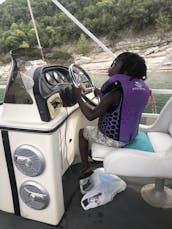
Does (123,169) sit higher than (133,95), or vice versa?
(133,95)

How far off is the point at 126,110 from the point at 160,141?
0.41 m

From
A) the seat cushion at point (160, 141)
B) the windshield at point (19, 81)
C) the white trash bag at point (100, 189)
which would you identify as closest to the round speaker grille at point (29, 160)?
the windshield at point (19, 81)

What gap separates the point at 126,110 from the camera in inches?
54.2

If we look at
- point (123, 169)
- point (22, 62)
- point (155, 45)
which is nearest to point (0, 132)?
point (22, 62)

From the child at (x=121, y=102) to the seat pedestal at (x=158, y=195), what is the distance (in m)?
0.48

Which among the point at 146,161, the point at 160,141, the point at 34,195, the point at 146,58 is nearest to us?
the point at 146,161

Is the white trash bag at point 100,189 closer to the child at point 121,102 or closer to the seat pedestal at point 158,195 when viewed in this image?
the seat pedestal at point 158,195

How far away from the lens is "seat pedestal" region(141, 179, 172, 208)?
1.60m

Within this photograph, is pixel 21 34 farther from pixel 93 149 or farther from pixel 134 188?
pixel 134 188

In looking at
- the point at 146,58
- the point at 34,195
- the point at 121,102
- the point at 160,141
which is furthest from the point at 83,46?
the point at 34,195

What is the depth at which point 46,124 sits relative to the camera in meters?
1.25

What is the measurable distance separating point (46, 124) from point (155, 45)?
159 centimetres

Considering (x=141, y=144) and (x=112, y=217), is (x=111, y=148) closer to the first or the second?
(x=141, y=144)

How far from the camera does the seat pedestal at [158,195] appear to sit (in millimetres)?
1604
